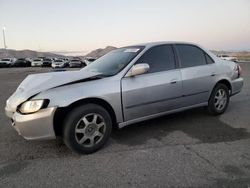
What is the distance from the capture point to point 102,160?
3.35 meters

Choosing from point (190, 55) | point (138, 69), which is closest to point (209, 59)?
point (190, 55)

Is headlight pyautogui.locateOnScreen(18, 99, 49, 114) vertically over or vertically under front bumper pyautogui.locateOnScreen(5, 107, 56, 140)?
over

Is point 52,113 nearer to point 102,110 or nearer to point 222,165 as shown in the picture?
point 102,110

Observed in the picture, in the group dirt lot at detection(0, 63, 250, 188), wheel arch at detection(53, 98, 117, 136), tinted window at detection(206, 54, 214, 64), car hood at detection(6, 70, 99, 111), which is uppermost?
tinted window at detection(206, 54, 214, 64)

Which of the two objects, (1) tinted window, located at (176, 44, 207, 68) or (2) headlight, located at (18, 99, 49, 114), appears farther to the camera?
(1) tinted window, located at (176, 44, 207, 68)

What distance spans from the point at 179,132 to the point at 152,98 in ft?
2.80

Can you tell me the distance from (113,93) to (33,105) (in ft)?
3.73

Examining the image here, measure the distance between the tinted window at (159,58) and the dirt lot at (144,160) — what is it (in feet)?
3.76

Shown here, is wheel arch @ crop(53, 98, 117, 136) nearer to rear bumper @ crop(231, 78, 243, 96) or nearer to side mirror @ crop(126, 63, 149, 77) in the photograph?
side mirror @ crop(126, 63, 149, 77)

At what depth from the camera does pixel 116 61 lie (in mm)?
4371

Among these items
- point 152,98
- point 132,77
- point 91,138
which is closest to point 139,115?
point 152,98

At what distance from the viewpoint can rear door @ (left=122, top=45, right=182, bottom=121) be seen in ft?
12.7

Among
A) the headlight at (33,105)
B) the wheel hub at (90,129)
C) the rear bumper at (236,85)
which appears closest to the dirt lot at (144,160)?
the wheel hub at (90,129)

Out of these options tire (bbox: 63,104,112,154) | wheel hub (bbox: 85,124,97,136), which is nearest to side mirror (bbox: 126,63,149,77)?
tire (bbox: 63,104,112,154)
